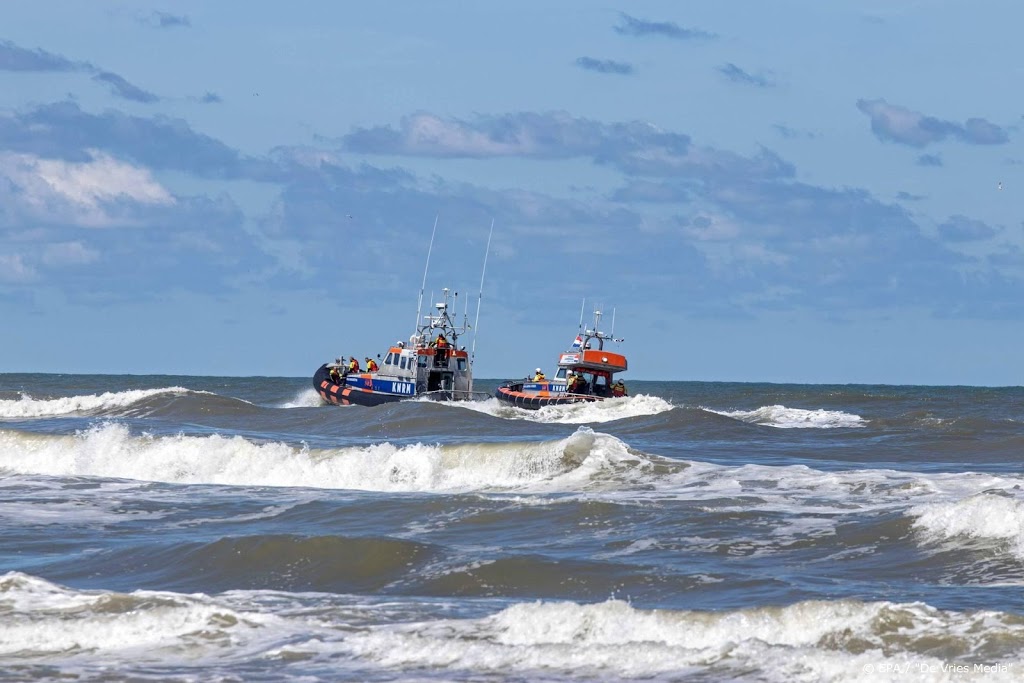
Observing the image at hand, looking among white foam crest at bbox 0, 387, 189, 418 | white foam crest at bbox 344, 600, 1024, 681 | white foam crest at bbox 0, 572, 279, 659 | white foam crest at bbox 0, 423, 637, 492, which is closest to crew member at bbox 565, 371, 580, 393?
white foam crest at bbox 0, 387, 189, 418

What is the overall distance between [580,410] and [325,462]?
20.6m

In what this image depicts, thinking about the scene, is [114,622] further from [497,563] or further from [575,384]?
[575,384]

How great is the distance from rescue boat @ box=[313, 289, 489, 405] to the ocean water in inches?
757

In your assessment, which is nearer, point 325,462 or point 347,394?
point 325,462

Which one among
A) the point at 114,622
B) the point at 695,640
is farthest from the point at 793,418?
the point at 114,622

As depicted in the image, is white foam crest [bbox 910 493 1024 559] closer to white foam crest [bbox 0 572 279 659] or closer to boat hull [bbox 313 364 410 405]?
white foam crest [bbox 0 572 279 659]

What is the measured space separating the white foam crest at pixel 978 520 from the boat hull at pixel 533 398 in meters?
29.6

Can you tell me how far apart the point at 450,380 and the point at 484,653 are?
125 ft

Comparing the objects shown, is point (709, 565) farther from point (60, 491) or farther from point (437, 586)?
point (60, 491)

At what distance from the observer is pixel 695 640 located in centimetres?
1091

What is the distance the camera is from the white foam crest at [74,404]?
54938 millimetres

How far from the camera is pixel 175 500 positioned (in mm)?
20359

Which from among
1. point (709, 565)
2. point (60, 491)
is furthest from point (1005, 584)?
point (60, 491)

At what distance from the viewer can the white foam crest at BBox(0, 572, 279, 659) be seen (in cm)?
1101
